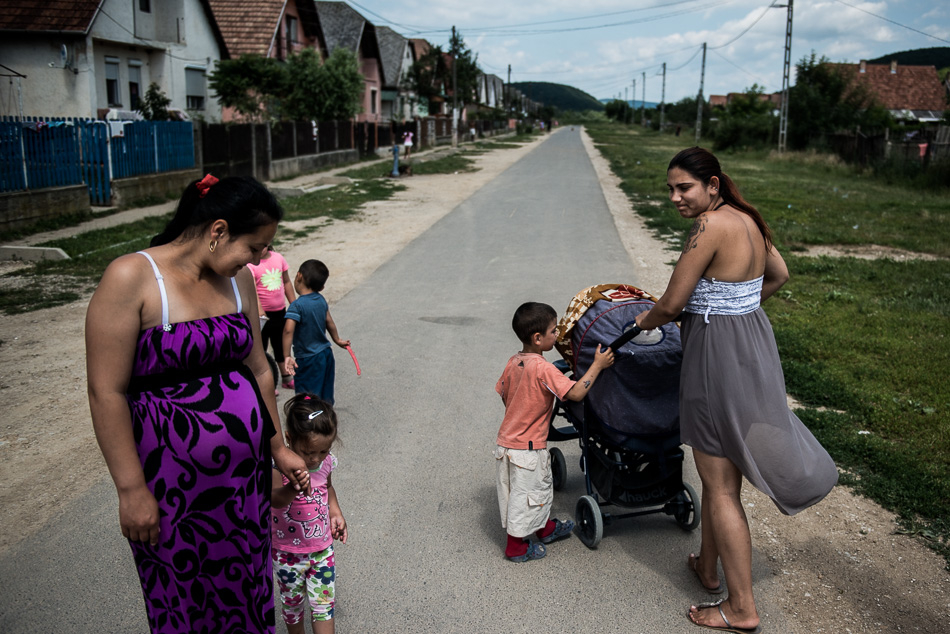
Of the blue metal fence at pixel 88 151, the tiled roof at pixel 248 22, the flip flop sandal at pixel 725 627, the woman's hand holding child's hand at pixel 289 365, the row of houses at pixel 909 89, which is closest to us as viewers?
the flip flop sandal at pixel 725 627

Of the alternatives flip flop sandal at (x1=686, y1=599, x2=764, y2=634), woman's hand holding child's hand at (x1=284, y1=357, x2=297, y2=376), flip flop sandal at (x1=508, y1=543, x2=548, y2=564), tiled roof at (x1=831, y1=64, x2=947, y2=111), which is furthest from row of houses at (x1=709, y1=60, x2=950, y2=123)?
flip flop sandal at (x1=686, y1=599, x2=764, y2=634)

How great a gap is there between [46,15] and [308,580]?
22494 mm

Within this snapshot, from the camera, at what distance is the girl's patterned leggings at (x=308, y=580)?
9.40ft

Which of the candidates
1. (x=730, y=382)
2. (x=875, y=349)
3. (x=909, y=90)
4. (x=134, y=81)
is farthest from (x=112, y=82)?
(x=909, y=90)

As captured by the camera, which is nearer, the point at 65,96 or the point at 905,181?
the point at 65,96

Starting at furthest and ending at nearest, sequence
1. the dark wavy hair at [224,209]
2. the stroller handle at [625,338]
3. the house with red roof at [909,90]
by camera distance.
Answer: the house with red roof at [909,90] → the stroller handle at [625,338] → the dark wavy hair at [224,209]

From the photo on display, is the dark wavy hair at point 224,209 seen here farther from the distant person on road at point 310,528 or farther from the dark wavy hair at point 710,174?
the dark wavy hair at point 710,174

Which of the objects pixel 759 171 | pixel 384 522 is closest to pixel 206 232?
pixel 384 522

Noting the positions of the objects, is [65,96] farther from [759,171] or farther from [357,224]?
[759,171]

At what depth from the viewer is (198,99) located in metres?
27.9

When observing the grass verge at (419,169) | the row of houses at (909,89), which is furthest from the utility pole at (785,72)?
the row of houses at (909,89)

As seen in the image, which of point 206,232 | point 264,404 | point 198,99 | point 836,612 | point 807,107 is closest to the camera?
point 206,232

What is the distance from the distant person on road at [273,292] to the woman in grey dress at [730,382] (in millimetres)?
3169

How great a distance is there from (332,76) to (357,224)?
1853 cm
